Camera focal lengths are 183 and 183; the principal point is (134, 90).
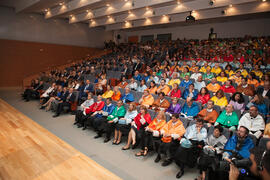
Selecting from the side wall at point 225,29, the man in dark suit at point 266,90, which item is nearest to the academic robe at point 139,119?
the man in dark suit at point 266,90

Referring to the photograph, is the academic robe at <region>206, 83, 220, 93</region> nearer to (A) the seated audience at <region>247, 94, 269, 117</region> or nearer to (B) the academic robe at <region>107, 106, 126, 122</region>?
(A) the seated audience at <region>247, 94, 269, 117</region>

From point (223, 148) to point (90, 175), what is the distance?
2.03m

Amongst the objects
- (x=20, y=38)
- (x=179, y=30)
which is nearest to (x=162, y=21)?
→ (x=179, y=30)

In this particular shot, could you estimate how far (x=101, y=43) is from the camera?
1534 cm

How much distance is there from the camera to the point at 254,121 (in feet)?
10.2

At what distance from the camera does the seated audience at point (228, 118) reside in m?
3.33

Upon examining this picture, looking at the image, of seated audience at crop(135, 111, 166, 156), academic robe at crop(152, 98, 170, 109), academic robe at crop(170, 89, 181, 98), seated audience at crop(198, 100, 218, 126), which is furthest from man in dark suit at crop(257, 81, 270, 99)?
seated audience at crop(135, 111, 166, 156)

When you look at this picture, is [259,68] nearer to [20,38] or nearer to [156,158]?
[156,158]

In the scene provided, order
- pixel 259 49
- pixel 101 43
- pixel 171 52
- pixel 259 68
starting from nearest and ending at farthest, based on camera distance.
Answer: pixel 259 68 < pixel 259 49 < pixel 171 52 < pixel 101 43

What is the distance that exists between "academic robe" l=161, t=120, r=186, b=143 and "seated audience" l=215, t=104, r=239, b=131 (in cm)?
76

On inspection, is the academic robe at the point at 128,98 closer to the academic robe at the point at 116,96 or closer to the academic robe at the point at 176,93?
the academic robe at the point at 116,96

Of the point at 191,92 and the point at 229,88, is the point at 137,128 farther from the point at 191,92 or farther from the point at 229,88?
the point at 229,88

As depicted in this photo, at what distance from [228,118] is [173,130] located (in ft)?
3.50

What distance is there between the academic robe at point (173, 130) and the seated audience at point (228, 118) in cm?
76
